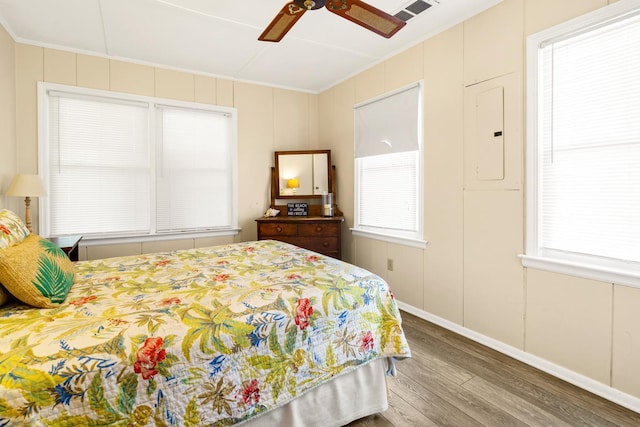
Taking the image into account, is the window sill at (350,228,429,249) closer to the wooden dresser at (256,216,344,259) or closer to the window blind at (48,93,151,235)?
the wooden dresser at (256,216,344,259)

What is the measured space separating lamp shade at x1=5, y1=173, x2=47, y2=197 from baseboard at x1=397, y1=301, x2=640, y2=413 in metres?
3.64

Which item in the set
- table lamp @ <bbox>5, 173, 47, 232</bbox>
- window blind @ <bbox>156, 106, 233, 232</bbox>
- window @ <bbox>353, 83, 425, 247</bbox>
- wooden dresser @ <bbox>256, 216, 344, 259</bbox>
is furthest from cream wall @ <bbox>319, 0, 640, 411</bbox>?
table lamp @ <bbox>5, 173, 47, 232</bbox>

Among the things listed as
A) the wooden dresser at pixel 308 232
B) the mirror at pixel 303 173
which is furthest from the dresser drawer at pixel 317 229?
the mirror at pixel 303 173

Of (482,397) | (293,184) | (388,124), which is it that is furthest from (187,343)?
(293,184)

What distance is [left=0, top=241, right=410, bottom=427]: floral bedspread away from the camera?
101cm

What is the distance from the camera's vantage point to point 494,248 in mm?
2473

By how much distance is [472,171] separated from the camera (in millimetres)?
2613

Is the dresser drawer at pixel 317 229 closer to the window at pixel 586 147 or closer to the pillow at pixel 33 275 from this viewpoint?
the window at pixel 586 147

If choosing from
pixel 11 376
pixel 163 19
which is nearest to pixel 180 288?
pixel 11 376

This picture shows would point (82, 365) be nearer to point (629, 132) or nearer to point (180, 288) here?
point (180, 288)

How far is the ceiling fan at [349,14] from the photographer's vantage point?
5.62 ft

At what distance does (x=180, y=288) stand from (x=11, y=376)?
2.44 feet

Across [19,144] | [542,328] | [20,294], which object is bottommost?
[542,328]

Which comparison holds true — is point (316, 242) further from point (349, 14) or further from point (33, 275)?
point (33, 275)
